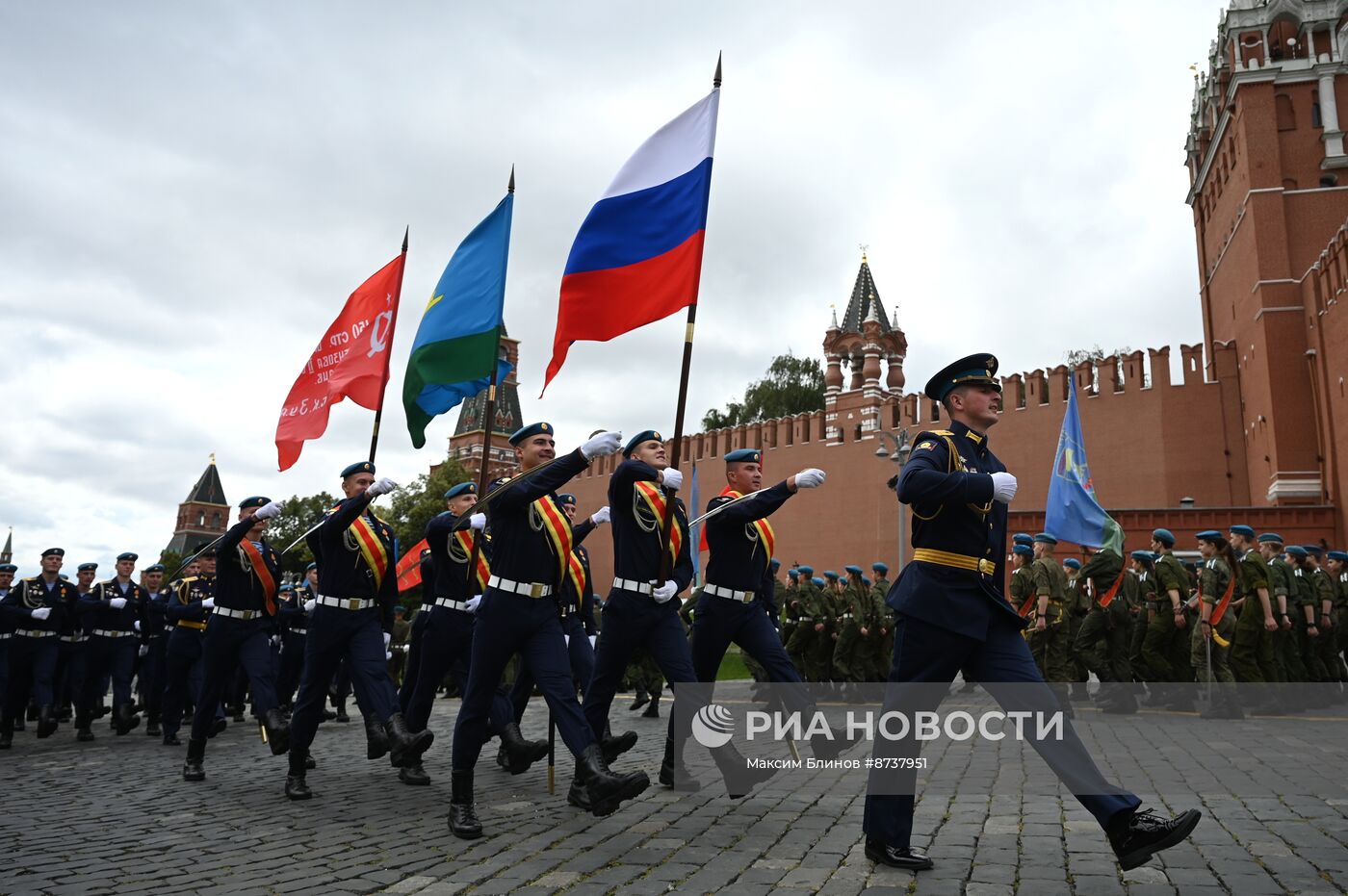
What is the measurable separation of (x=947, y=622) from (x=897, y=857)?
97 cm

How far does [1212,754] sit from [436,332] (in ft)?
21.8

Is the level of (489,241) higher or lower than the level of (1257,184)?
lower

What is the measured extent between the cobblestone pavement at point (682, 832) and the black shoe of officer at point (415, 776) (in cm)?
16

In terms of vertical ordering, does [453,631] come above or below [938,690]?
above

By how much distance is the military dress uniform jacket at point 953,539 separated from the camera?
13.4 ft

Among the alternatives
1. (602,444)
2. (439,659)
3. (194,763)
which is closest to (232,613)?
(194,763)

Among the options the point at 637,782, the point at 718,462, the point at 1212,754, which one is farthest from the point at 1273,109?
the point at 637,782

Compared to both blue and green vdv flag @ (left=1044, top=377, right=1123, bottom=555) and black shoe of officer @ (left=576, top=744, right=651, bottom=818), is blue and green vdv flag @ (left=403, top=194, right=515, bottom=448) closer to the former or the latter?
black shoe of officer @ (left=576, top=744, right=651, bottom=818)

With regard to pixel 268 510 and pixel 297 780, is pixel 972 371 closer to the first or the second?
pixel 297 780

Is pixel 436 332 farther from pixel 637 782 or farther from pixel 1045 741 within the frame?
pixel 1045 741

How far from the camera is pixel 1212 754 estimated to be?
7023 mm

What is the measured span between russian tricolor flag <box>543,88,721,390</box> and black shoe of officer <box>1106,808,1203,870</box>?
3698 mm

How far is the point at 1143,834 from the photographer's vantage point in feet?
11.6

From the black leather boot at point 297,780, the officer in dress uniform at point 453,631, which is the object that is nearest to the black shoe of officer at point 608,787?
the officer in dress uniform at point 453,631
